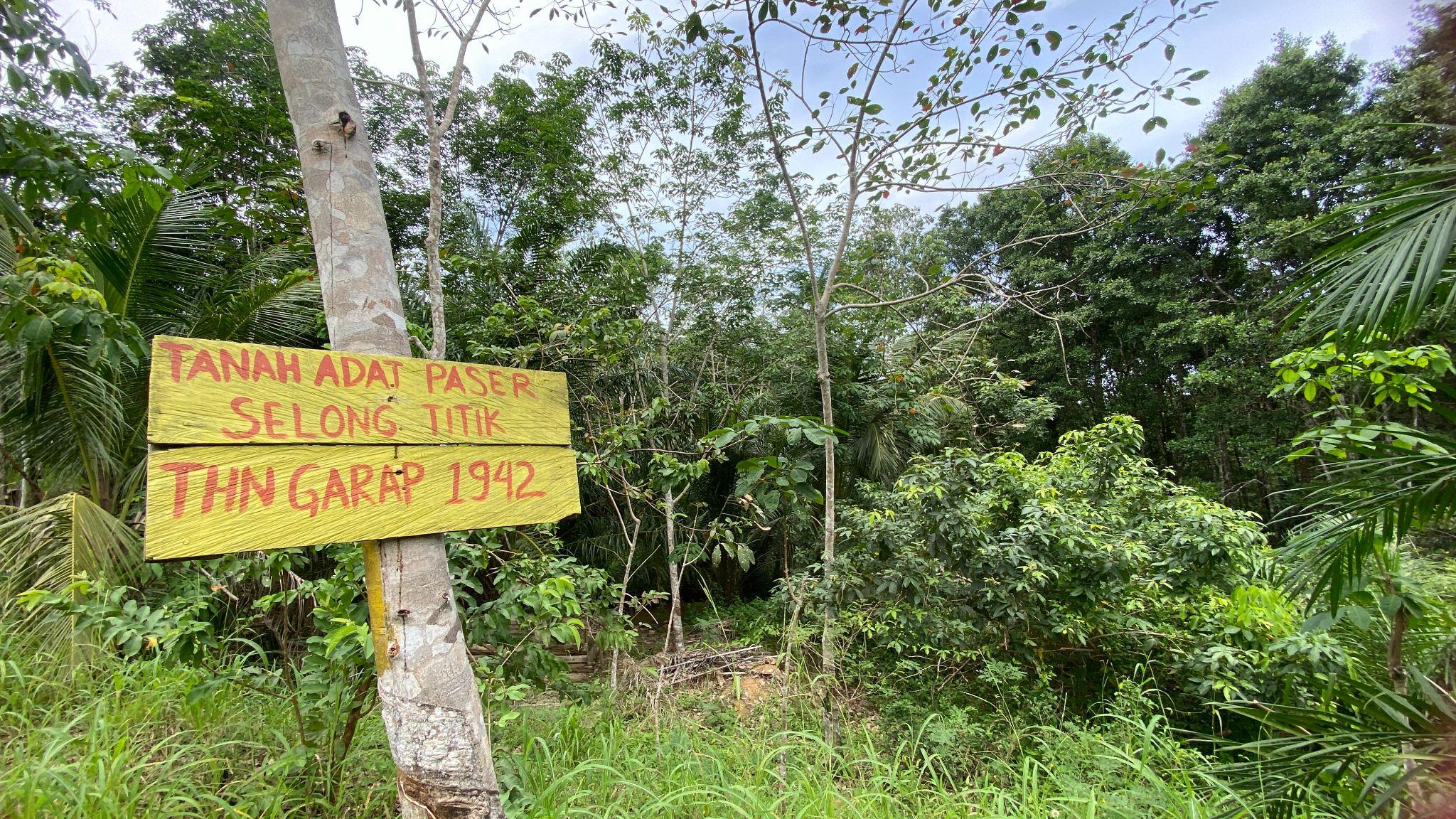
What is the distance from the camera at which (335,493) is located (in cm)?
92

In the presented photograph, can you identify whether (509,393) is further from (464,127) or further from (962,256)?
(962,256)

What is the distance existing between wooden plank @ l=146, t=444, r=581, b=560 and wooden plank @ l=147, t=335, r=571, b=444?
2cm

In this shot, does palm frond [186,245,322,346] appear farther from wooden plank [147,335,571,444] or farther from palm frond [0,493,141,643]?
wooden plank [147,335,571,444]

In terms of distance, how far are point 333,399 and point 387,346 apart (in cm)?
18

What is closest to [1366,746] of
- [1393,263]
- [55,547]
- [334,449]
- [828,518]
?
[1393,263]

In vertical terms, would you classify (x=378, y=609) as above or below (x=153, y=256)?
below

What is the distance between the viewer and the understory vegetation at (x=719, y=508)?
4.41 ft

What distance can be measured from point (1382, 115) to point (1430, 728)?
30.6 feet

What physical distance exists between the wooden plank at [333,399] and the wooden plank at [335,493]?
1.0 inches

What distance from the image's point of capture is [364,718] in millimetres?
1758

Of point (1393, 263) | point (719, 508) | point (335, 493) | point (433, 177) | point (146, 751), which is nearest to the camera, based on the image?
point (335, 493)

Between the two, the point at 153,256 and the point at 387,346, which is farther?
the point at 153,256

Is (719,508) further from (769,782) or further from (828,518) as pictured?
(769,782)

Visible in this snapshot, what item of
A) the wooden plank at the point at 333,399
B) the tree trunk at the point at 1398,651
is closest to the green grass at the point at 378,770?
the tree trunk at the point at 1398,651
